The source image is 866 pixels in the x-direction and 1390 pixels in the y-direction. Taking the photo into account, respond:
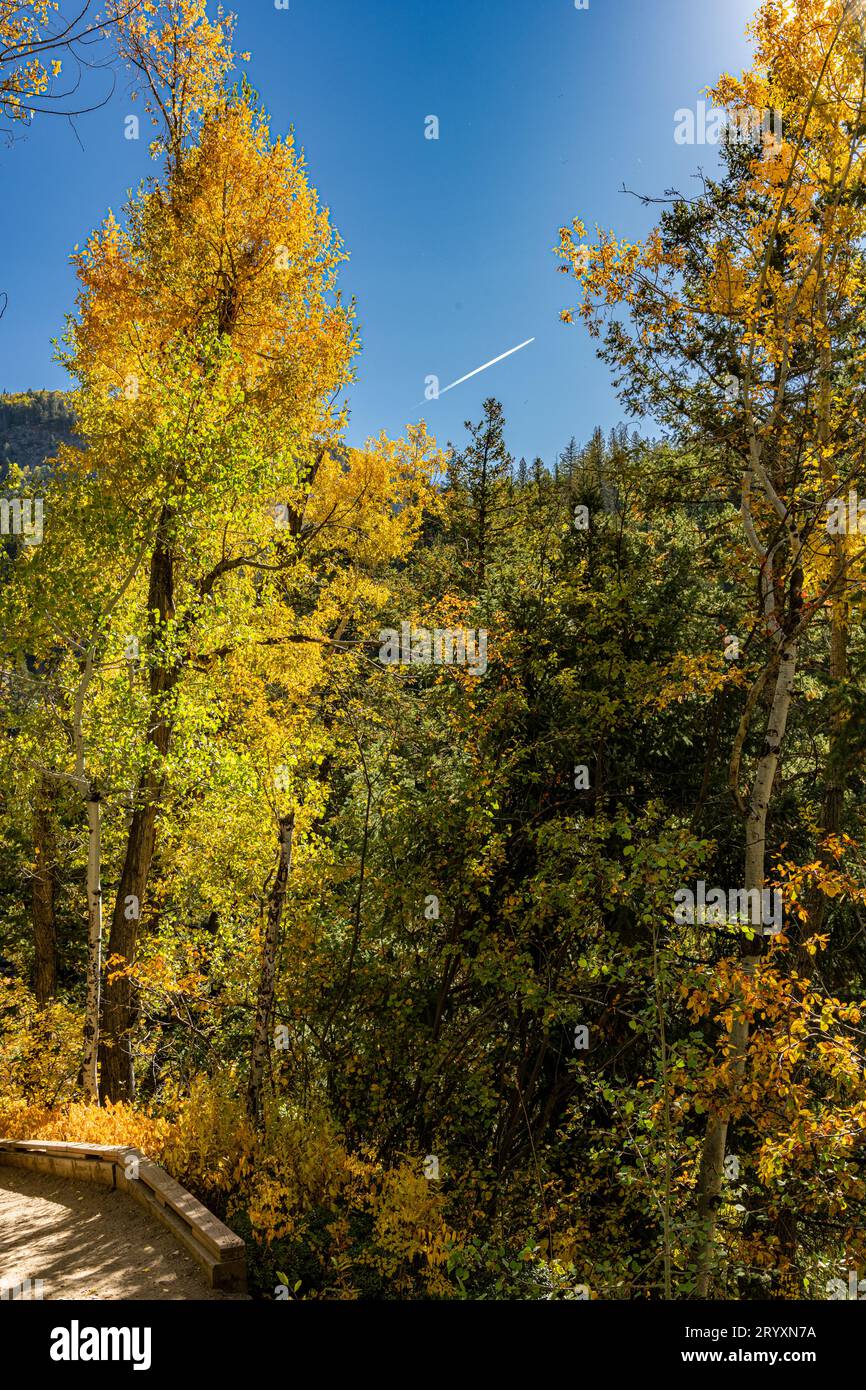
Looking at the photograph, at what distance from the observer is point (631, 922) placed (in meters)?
9.05

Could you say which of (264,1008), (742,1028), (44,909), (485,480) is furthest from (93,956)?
(485,480)

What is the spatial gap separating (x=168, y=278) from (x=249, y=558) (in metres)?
4.26

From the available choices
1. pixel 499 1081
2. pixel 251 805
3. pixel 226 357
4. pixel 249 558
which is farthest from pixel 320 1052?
pixel 226 357

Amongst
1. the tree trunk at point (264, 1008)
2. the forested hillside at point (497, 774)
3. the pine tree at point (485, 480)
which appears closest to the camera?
the forested hillside at point (497, 774)

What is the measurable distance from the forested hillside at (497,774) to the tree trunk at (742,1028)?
0.14 feet

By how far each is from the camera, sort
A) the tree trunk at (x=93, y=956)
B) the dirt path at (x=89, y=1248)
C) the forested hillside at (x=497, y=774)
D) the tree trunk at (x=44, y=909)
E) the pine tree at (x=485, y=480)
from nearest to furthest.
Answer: the dirt path at (x=89, y=1248), the forested hillside at (x=497, y=774), the tree trunk at (x=93, y=956), the tree trunk at (x=44, y=909), the pine tree at (x=485, y=480)

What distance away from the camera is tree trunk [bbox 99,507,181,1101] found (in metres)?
10.1

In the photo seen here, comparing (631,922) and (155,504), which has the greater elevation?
(155,504)

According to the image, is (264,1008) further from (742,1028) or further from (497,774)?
(742,1028)

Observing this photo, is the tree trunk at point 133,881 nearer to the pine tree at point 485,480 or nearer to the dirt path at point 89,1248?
the dirt path at point 89,1248

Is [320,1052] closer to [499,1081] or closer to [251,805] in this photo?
[499,1081]

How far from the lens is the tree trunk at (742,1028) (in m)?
5.81

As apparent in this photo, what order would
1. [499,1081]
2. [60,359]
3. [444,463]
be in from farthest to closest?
1. [444,463]
2. [60,359]
3. [499,1081]

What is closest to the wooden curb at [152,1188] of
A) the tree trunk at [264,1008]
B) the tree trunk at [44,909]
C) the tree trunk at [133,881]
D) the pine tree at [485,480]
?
the tree trunk at [264,1008]
